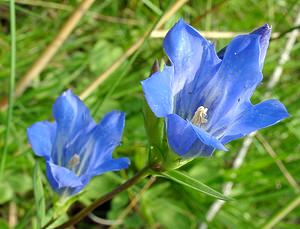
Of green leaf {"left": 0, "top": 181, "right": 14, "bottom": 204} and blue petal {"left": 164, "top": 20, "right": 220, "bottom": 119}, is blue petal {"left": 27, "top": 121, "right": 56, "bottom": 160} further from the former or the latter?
green leaf {"left": 0, "top": 181, "right": 14, "bottom": 204}

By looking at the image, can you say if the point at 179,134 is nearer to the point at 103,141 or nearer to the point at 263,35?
the point at 263,35

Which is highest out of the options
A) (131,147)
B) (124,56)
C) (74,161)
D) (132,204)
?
(124,56)

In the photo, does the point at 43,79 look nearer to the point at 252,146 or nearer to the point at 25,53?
the point at 25,53

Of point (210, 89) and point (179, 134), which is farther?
point (210, 89)

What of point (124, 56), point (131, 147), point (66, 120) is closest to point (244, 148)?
point (131, 147)

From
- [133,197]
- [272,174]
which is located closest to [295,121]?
[272,174]
